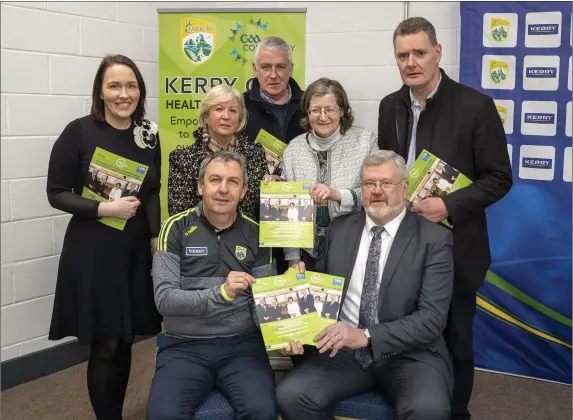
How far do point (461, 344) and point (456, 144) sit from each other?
857 mm

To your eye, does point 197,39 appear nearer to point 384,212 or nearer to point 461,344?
Result: point 384,212

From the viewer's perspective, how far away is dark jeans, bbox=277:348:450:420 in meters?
2.20

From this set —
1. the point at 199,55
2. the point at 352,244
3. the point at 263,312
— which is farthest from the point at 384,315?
the point at 199,55

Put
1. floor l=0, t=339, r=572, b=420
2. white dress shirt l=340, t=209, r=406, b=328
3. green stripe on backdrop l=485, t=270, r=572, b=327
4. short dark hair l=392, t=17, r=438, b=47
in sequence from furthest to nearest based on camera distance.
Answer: green stripe on backdrop l=485, t=270, r=572, b=327
floor l=0, t=339, r=572, b=420
short dark hair l=392, t=17, r=438, b=47
white dress shirt l=340, t=209, r=406, b=328

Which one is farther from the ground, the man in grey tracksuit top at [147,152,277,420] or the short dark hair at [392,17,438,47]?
the short dark hair at [392,17,438,47]

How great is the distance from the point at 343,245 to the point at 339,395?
1.86 ft

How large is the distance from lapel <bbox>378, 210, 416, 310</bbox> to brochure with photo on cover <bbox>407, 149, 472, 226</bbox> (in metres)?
0.19

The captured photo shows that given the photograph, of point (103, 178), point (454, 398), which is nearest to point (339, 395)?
point (454, 398)

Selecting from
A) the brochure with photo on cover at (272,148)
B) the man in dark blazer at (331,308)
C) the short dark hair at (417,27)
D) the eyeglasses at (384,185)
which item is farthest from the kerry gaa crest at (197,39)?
the man in dark blazer at (331,308)

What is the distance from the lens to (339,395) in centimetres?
230

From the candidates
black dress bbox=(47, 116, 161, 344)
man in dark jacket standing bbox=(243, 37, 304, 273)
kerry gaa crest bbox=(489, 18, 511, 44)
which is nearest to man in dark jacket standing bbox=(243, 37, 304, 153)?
man in dark jacket standing bbox=(243, 37, 304, 273)

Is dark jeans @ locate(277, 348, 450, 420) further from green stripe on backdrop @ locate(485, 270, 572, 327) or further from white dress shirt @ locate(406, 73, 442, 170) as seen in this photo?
green stripe on backdrop @ locate(485, 270, 572, 327)

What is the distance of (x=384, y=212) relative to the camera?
2398 mm

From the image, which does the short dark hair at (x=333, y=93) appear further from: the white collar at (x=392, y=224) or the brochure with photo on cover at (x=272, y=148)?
the white collar at (x=392, y=224)
